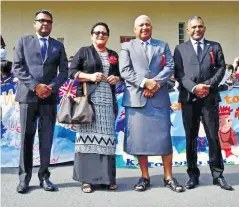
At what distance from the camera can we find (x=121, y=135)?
5.63m

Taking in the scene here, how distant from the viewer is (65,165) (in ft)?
18.7

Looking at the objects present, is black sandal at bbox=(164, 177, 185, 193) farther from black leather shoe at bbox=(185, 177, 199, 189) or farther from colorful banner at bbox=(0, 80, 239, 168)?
colorful banner at bbox=(0, 80, 239, 168)

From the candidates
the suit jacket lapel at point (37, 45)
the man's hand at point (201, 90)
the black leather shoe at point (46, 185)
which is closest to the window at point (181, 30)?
the man's hand at point (201, 90)

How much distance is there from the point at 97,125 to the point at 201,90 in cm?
125

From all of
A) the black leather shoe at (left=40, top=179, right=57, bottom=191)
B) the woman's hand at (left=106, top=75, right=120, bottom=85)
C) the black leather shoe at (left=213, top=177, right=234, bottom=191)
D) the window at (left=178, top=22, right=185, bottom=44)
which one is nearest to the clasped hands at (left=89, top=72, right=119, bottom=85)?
the woman's hand at (left=106, top=75, right=120, bottom=85)

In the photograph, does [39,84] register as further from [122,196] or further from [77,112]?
[122,196]

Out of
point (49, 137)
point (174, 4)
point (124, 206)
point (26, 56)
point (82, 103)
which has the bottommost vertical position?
point (124, 206)

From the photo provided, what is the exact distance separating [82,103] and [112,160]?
763mm

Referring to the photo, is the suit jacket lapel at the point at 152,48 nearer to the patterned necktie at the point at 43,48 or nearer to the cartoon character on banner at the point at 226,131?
the patterned necktie at the point at 43,48

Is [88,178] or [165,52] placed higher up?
[165,52]

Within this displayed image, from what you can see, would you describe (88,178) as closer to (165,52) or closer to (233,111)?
(165,52)

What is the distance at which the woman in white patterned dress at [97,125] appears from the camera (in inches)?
164

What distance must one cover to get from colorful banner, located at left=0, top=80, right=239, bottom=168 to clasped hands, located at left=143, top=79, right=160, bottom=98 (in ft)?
4.80

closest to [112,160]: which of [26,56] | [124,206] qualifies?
[124,206]
